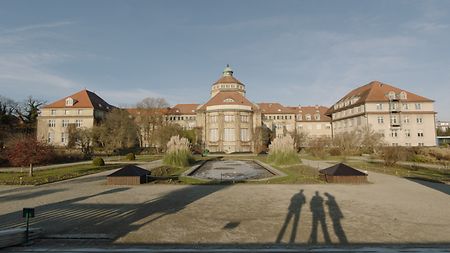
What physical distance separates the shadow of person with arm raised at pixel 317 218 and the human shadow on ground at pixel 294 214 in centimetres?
43

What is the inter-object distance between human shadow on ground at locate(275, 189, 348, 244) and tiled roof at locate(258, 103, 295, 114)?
62917 mm

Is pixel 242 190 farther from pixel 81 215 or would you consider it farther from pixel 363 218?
pixel 81 215

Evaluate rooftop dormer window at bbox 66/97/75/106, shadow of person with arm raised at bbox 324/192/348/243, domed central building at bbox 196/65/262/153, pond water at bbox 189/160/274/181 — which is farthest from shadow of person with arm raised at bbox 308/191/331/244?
rooftop dormer window at bbox 66/97/75/106

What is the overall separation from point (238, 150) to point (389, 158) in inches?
1341

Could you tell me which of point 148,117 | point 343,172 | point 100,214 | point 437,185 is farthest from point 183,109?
point 100,214

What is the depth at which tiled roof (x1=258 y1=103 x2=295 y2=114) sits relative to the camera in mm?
74750

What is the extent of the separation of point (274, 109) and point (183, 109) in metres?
26.3

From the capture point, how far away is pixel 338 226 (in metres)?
7.96

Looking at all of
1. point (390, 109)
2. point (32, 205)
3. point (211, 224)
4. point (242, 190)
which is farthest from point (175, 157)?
point (390, 109)

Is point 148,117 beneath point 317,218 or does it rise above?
above

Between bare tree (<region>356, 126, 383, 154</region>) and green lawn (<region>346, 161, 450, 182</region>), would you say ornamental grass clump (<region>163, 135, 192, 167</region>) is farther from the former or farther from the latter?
bare tree (<region>356, 126, 383, 154</region>)

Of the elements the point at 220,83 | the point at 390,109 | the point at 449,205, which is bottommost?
the point at 449,205

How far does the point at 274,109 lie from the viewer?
249 feet

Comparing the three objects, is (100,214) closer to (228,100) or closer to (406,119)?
(228,100)
